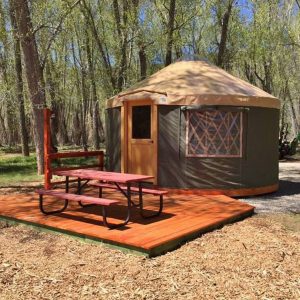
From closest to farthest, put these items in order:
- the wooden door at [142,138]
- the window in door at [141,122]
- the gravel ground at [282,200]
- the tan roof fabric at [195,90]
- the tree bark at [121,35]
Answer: the gravel ground at [282,200] < the tan roof fabric at [195,90] < the wooden door at [142,138] < the window in door at [141,122] < the tree bark at [121,35]

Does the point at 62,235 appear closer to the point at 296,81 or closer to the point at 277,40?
the point at 277,40

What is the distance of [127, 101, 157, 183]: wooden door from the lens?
25.4 feet

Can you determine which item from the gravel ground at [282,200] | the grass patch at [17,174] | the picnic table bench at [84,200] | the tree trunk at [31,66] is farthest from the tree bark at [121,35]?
the picnic table bench at [84,200]

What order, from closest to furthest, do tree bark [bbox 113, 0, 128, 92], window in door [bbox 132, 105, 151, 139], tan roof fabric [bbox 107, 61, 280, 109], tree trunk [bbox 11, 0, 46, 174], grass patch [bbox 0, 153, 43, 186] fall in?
tan roof fabric [bbox 107, 61, 280, 109] → window in door [bbox 132, 105, 151, 139] → tree trunk [bbox 11, 0, 46, 174] → grass patch [bbox 0, 153, 43, 186] → tree bark [bbox 113, 0, 128, 92]

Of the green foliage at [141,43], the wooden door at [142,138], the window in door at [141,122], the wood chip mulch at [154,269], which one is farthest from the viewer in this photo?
the green foliage at [141,43]

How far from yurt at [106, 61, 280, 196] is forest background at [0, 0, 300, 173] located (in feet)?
12.4

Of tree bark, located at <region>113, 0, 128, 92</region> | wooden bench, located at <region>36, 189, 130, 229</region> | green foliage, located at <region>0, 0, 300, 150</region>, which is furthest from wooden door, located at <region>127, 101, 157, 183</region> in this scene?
tree bark, located at <region>113, 0, 128, 92</region>

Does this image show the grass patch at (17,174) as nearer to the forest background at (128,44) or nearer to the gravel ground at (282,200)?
the forest background at (128,44)

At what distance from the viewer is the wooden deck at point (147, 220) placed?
457 centimetres

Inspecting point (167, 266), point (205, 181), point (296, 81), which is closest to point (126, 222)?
point (167, 266)

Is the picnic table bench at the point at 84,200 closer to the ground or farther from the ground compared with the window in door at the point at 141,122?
closer to the ground

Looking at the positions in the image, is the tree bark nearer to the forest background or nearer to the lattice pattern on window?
the forest background

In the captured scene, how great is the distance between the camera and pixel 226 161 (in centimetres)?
758

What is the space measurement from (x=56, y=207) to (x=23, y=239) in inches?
50.7
